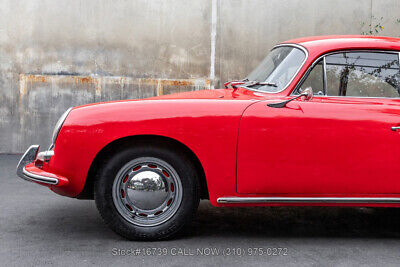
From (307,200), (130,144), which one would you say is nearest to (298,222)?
(307,200)

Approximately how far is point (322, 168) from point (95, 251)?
1.70m

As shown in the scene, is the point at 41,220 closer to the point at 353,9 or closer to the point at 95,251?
the point at 95,251

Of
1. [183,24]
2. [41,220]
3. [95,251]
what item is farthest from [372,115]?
[183,24]

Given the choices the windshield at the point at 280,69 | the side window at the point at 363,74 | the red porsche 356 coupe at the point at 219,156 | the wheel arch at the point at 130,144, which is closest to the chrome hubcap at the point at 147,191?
the red porsche 356 coupe at the point at 219,156

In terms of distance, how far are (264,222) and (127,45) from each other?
5.14 meters

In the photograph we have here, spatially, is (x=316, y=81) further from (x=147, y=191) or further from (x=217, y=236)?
(x=147, y=191)

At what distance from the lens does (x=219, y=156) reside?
13.7 feet

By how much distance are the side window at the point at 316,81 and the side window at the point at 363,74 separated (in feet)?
0.18

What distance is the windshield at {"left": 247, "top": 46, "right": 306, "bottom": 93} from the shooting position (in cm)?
450

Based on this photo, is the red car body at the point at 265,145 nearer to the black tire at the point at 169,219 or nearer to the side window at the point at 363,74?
the black tire at the point at 169,219

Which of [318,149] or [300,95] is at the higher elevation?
[300,95]

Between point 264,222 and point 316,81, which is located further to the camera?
point 264,222

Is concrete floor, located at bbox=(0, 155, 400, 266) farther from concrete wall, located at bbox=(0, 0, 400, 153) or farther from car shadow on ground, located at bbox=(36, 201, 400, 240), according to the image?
concrete wall, located at bbox=(0, 0, 400, 153)

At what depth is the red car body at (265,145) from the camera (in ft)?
13.7
